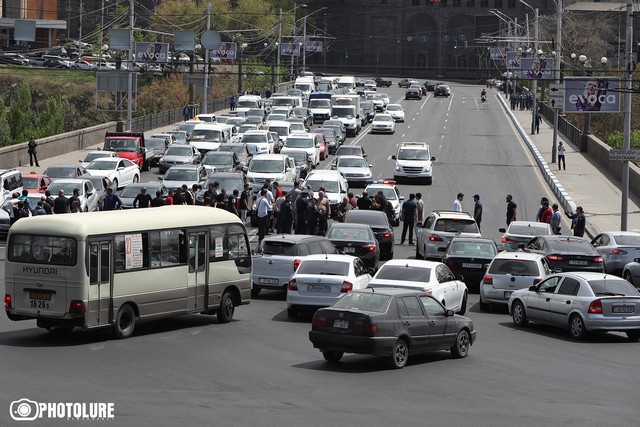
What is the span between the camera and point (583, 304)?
21812 mm

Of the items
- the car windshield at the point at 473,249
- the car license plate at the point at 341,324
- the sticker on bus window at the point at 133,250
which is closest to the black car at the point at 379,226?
the car windshield at the point at 473,249

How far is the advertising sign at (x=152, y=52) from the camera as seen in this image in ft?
235

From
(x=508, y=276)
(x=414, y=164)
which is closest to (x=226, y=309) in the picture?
(x=508, y=276)

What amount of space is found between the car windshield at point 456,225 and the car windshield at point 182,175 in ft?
42.9

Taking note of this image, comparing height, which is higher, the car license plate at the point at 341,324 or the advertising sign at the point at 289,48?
the advertising sign at the point at 289,48

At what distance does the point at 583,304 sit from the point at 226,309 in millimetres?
6779

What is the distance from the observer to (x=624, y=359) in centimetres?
1984

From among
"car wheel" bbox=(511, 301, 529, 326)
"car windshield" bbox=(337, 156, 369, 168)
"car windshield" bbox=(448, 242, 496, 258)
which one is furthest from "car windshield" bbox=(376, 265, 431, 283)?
"car windshield" bbox=(337, 156, 369, 168)

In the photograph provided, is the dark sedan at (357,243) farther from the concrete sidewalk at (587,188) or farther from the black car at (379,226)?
the concrete sidewalk at (587,188)

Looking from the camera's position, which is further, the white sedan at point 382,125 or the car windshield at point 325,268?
the white sedan at point 382,125

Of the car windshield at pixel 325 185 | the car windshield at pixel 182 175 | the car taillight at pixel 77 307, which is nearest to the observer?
the car taillight at pixel 77 307

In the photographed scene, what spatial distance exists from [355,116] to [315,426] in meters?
66.6

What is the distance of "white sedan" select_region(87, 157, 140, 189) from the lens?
150 feet

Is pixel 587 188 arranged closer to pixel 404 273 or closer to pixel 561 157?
pixel 561 157
